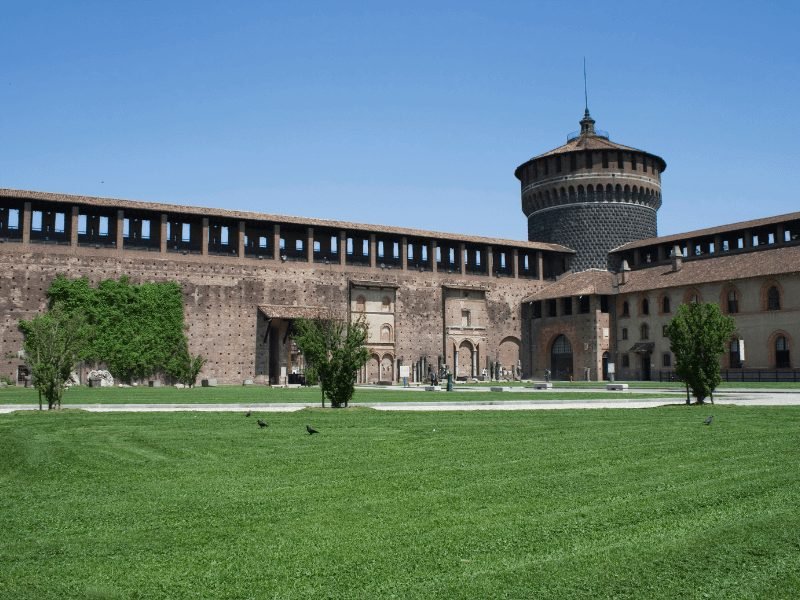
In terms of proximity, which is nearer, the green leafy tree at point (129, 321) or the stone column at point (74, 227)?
the green leafy tree at point (129, 321)

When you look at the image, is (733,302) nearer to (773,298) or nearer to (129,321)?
(773,298)

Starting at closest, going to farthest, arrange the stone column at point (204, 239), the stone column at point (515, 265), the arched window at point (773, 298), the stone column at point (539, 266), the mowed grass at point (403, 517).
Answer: the mowed grass at point (403, 517)
the arched window at point (773, 298)
the stone column at point (204, 239)
the stone column at point (515, 265)
the stone column at point (539, 266)

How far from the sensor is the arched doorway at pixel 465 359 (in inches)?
2012

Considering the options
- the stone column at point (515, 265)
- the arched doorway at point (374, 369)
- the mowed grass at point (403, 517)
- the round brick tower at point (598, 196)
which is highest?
the round brick tower at point (598, 196)

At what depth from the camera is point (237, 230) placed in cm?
4469

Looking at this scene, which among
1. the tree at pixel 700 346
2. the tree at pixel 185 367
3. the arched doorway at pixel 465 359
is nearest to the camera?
the tree at pixel 700 346

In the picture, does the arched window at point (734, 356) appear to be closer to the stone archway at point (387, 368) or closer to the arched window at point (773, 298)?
the arched window at point (773, 298)

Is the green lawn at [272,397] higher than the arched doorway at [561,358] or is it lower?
lower

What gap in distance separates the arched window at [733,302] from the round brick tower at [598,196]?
1327 cm

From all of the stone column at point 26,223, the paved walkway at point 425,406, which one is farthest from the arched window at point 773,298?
the stone column at point 26,223

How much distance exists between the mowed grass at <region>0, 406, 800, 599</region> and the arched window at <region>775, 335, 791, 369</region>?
34277 millimetres

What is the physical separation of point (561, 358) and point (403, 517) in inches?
1913

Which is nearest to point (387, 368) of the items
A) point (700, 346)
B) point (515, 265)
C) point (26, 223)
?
point (515, 265)

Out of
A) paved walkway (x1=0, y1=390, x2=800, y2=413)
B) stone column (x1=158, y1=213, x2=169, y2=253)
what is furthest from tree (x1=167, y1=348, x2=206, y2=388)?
paved walkway (x1=0, y1=390, x2=800, y2=413)
